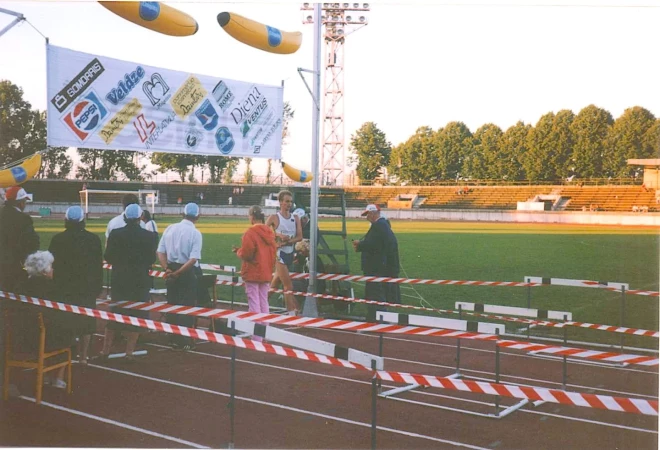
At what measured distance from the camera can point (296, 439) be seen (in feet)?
17.1

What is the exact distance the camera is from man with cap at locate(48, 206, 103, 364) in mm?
6559

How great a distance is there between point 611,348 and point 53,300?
7003 millimetres

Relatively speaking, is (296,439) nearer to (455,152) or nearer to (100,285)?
(100,285)

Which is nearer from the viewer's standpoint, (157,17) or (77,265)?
(157,17)

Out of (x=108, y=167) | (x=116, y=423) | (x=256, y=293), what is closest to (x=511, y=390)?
(x=116, y=423)

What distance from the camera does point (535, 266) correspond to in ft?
64.1

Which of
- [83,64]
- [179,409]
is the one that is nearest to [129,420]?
[179,409]

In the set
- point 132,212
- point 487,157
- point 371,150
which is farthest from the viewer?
point 371,150

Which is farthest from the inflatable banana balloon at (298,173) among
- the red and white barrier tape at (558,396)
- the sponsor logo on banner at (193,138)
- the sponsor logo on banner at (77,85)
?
the red and white barrier tape at (558,396)

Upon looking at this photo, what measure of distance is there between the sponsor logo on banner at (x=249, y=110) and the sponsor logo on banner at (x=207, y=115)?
0.29 m

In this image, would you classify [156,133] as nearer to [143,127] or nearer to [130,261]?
[143,127]

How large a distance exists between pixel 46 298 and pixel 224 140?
367cm

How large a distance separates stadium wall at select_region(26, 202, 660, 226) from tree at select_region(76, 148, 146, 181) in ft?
16.0

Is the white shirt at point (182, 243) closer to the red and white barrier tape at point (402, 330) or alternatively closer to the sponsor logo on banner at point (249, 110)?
the red and white barrier tape at point (402, 330)
